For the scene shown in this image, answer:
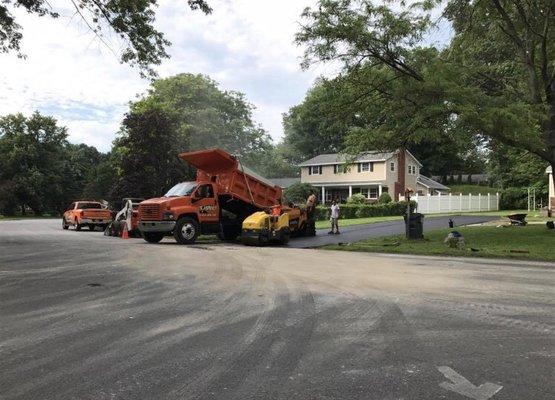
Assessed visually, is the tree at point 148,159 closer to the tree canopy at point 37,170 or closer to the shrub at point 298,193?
the shrub at point 298,193

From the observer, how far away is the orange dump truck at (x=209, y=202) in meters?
19.9

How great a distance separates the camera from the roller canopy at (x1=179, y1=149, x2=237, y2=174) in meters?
20.5

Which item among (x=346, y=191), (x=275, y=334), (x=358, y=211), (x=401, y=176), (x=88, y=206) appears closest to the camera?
(x=275, y=334)

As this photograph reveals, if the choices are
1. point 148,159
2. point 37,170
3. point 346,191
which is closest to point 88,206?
point 148,159

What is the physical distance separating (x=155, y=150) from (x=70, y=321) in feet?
92.3

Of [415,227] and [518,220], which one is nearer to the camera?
[415,227]

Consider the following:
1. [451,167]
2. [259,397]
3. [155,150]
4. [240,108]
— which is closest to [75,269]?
[259,397]

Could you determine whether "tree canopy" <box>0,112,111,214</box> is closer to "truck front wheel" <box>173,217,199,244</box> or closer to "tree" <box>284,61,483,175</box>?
"truck front wheel" <box>173,217,199,244</box>

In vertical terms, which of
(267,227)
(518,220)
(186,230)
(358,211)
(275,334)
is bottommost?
(275,334)

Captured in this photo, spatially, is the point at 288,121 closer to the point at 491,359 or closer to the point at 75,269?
the point at 75,269

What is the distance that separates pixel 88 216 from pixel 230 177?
13.6m

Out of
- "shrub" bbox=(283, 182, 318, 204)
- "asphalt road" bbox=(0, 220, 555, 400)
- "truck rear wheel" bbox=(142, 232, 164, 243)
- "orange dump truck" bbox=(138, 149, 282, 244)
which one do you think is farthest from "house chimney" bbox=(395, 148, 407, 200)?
"asphalt road" bbox=(0, 220, 555, 400)

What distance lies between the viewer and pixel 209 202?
2078 cm

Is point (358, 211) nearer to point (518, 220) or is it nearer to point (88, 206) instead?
point (518, 220)
